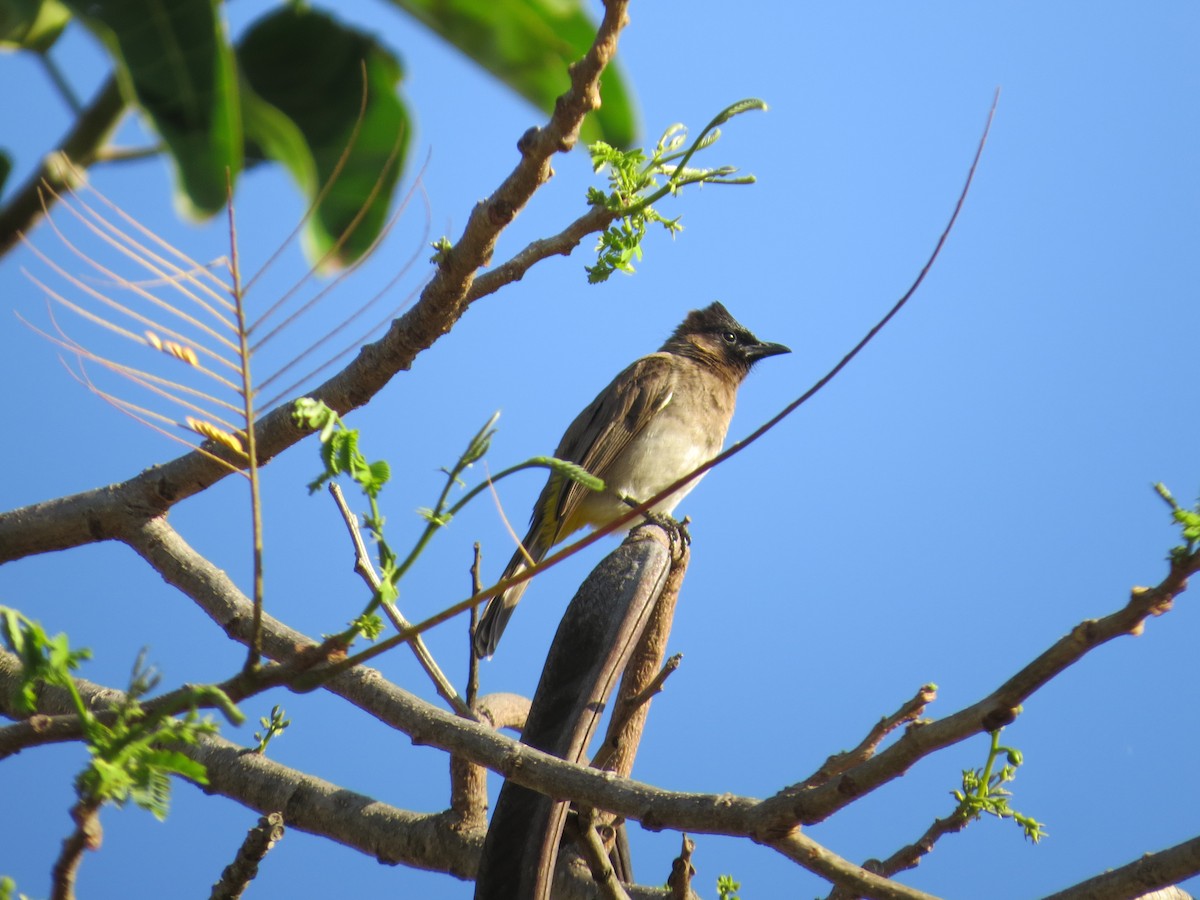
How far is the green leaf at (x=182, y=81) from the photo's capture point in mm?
654

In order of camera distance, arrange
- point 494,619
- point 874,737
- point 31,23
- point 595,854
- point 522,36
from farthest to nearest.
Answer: point 494,619, point 595,854, point 874,737, point 522,36, point 31,23

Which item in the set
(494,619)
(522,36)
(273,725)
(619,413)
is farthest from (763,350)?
(522,36)

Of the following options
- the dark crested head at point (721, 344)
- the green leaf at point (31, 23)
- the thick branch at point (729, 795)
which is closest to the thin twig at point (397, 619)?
the thick branch at point (729, 795)

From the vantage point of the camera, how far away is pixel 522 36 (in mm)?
861

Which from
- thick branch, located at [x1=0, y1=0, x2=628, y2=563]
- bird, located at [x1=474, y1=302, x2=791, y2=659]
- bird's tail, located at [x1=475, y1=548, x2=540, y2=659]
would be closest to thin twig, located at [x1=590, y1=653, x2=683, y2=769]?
thick branch, located at [x1=0, y1=0, x2=628, y2=563]

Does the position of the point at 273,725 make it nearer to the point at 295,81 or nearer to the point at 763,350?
the point at 295,81

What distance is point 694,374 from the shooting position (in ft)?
20.6

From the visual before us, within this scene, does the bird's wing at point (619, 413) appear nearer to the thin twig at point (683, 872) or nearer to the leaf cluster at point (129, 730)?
the thin twig at point (683, 872)

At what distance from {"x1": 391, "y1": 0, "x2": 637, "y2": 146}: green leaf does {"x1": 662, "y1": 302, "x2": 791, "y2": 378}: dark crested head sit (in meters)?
5.74

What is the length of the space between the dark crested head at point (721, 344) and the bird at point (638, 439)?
0.22 ft

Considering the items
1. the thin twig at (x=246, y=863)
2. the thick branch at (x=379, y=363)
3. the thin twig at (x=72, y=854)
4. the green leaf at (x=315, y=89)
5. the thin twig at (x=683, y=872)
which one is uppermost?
the thick branch at (x=379, y=363)

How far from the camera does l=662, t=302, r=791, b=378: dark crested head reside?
6.74 meters

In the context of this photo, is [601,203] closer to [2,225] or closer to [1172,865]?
[1172,865]

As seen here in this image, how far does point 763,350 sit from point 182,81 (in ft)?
20.8
